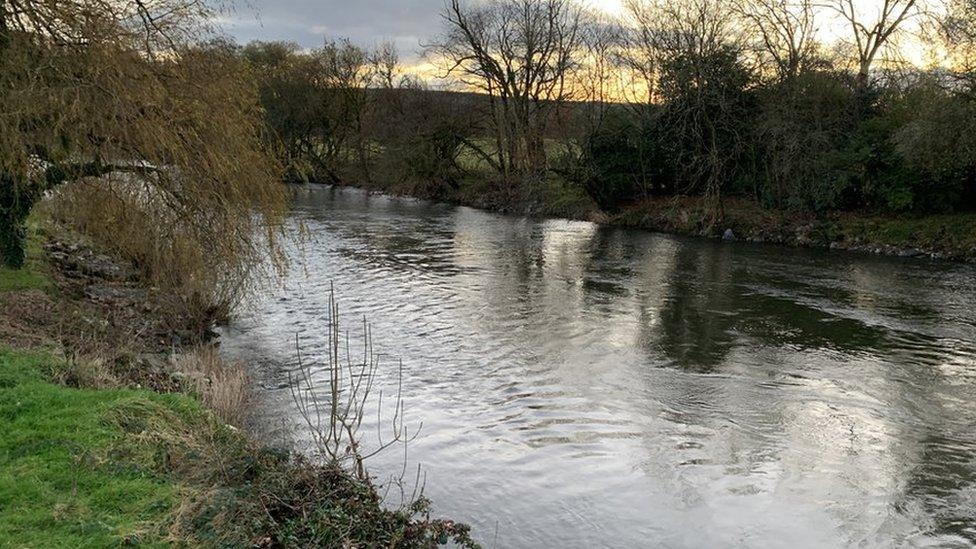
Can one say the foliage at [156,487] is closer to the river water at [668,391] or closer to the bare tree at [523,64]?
the river water at [668,391]

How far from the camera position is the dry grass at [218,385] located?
9.22m

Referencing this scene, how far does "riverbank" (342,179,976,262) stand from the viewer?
24.6 meters

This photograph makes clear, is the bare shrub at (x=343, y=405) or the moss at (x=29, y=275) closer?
the bare shrub at (x=343, y=405)

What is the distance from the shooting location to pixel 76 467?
6.11 metres

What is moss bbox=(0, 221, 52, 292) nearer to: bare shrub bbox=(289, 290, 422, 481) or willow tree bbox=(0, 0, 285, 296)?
willow tree bbox=(0, 0, 285, 296)

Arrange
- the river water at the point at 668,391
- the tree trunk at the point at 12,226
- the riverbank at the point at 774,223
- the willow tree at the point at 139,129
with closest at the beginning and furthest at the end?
the river water at the point at 668,391 → the willow tree at the point at 139,129 → the tree trunk at the point at 12,226 → the riverbank at the point at 774,223

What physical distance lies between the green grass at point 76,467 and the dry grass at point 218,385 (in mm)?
1025

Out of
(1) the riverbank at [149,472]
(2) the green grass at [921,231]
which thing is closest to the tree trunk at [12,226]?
(1) the riverbank at [149,472]

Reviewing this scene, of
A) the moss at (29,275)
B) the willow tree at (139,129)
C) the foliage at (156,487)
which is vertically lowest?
the foliage at (156,487)

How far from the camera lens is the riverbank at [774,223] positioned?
24.6 m

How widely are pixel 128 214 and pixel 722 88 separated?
25865mm

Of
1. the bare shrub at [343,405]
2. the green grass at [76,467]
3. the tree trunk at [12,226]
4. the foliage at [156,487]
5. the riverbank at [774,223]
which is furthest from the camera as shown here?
the riverbank at [774,223]

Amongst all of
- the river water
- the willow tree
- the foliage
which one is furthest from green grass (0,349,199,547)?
the willow tree

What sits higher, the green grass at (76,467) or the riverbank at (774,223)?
the riverbank at (774,223)
